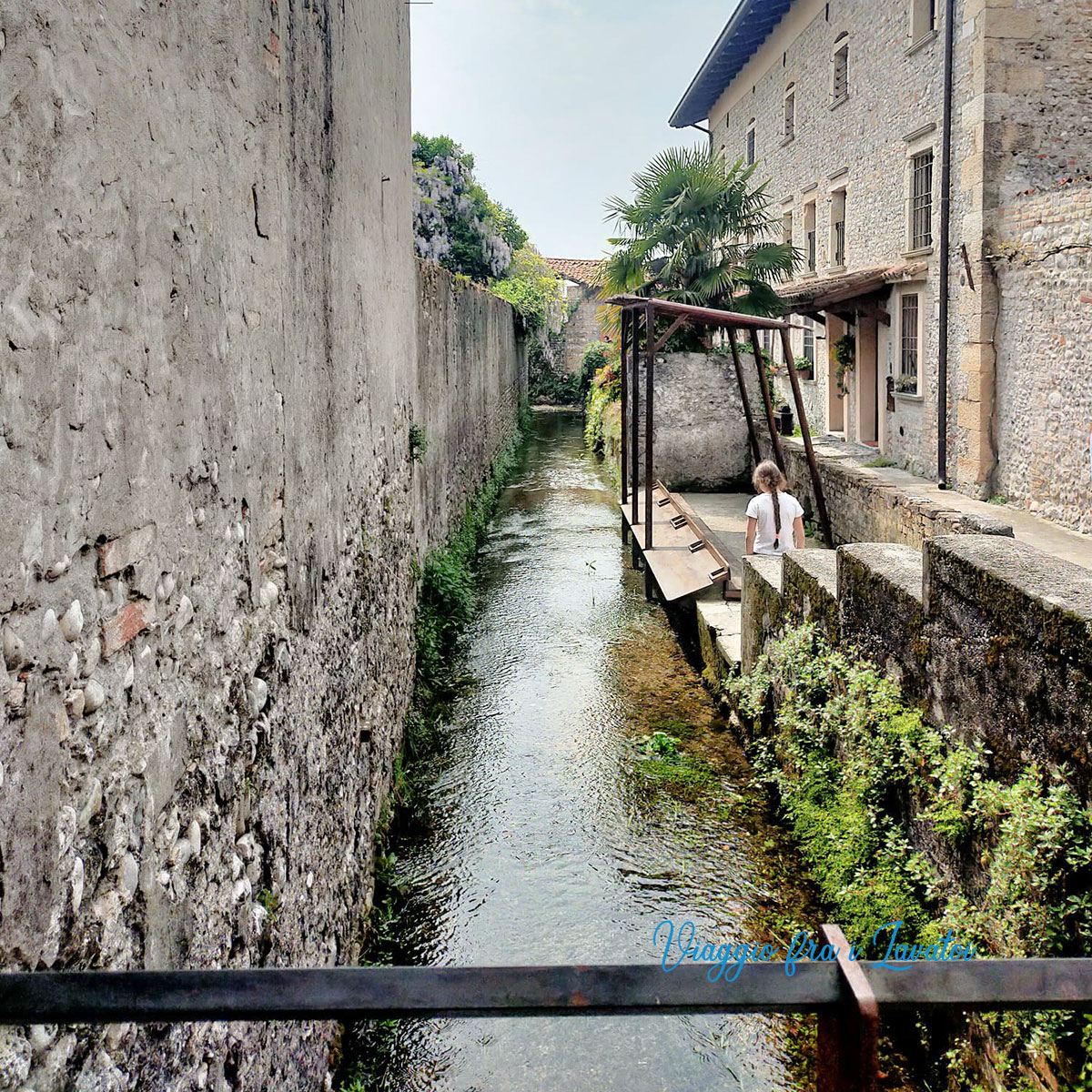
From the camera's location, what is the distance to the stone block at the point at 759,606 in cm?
577

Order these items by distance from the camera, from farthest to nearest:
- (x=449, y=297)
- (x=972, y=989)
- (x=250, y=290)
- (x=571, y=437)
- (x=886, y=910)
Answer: (x=571, y=437) → (x=449, y=297) → (x=886, y=910) → (x=250, y=290) → (x=972, y=989)

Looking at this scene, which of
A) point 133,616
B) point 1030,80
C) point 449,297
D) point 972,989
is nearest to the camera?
point 972,989

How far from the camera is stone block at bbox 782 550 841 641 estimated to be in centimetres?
489

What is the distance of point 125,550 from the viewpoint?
1.82m

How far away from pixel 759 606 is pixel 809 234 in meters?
14.9

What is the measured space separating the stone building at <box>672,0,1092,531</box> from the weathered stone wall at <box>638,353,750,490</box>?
7.16 feet

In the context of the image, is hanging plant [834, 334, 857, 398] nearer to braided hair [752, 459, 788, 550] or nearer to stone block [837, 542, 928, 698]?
braided hair [752, 459, 788, 550]

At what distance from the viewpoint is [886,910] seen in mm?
3715

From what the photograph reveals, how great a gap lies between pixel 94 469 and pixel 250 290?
1.16 m

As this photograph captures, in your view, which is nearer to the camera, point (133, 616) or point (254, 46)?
point (133, 616)

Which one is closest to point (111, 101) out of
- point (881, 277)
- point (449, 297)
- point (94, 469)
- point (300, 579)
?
point (94, 469)

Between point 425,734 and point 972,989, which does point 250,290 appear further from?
point 425,734

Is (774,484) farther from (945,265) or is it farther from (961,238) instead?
(945,265)

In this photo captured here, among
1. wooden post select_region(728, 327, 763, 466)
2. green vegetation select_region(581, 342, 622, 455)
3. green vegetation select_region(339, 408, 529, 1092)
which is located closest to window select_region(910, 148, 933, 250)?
wooden post select_region(728, 327, 763, 466)
